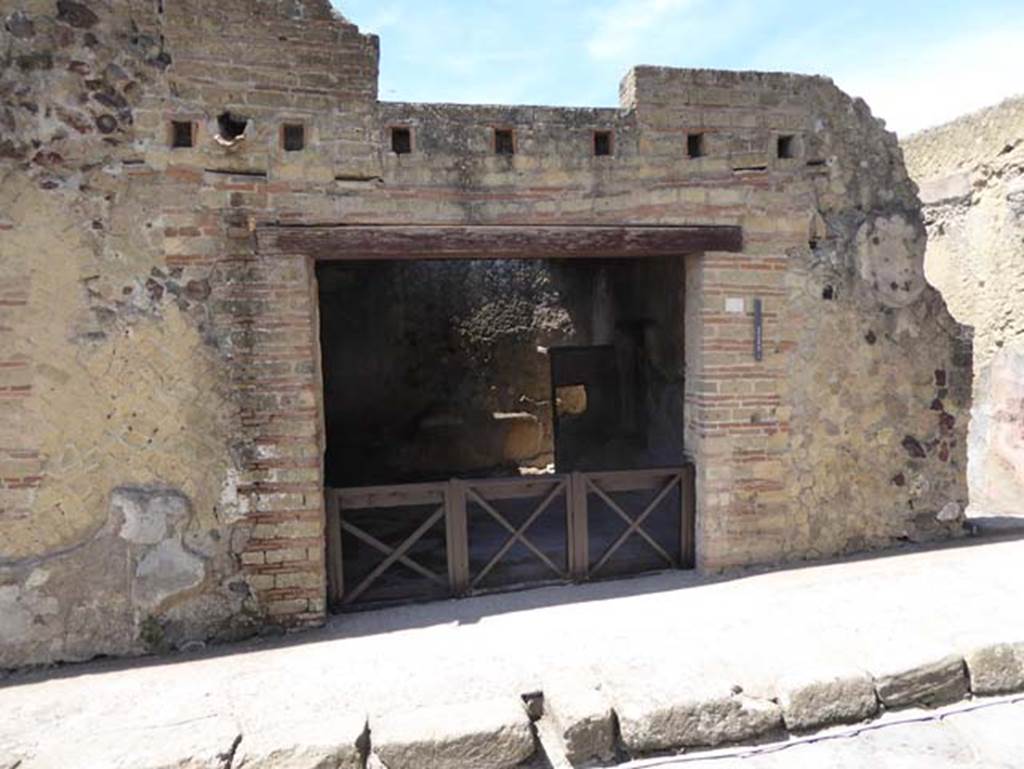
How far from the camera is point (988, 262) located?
26.1 ft

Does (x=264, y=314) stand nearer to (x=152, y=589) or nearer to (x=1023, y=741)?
(x=152, y=589)

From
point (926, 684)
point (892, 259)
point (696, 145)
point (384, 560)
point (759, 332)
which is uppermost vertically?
point (696, 145)

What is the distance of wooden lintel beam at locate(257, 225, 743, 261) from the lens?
4.69 metres

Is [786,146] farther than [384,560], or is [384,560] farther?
[786,146]

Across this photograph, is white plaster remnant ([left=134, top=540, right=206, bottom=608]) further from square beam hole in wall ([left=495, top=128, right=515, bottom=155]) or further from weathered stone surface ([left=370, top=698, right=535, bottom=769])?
square beam hole in wall ([left=495, top=128, right=515, bottom=155])

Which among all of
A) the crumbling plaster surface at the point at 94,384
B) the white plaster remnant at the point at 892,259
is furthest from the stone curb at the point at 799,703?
the white plaster remnant at the point at 892,259

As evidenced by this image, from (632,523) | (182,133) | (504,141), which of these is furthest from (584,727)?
(182,133)

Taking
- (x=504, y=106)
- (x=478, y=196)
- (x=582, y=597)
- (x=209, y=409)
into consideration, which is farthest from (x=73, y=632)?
(x=504, y=106)

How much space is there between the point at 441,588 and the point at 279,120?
11.9ft

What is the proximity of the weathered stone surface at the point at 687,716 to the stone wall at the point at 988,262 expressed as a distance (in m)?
6.09

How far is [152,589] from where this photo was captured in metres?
4.49

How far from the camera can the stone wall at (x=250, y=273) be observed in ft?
14.2

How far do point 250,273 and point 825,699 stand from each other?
4263 millimetres

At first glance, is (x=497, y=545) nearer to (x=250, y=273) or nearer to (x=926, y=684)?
(x=250, y=273)
